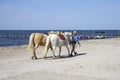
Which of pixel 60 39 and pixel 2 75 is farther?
pixel 60 39

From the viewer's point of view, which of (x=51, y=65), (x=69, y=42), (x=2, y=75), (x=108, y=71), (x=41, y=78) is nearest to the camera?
(x=41, y=78)

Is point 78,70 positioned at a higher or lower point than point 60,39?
lower

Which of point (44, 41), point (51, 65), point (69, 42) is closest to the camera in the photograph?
point (51, 65)

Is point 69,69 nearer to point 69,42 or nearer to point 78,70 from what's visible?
point 78,70

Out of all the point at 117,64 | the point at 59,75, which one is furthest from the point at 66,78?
the point at 117,64

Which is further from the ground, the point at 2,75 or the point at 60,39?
the point at 60,39

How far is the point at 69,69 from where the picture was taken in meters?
14.7

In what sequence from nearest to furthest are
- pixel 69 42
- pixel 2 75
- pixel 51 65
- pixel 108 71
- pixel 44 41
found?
1. pixel 2 75
2. pixel 108 71
3. pixel 51 65
4. pixel 44 41
5. pixel 69 42

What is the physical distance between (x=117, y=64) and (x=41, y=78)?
5446mm

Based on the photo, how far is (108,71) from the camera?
46.6ft

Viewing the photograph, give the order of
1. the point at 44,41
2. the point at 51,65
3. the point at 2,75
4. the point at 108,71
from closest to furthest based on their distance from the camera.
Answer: the point at 2,75 < the point at 108,71 < the point at 51,65 < the point at 44,41

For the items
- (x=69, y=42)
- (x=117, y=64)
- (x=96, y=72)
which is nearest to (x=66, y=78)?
(x=96, y=72)

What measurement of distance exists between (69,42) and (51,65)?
5264 mm

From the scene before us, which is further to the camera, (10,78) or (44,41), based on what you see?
(44,41)
